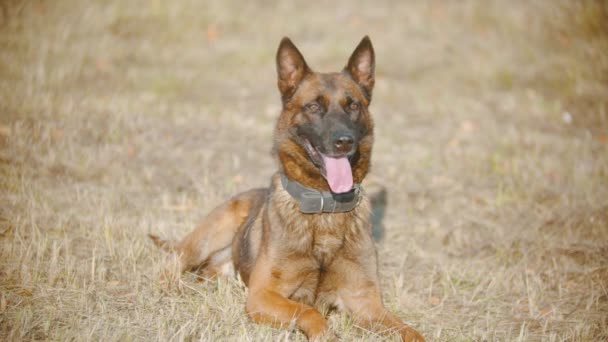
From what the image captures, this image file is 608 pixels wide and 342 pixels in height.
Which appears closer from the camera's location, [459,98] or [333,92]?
[333,92]

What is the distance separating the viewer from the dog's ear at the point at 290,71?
4.40m

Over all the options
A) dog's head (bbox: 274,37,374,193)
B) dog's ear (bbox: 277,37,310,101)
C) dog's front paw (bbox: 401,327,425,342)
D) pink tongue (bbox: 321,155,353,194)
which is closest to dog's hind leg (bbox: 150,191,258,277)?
dog's head (bbox: 274,37,374,193)

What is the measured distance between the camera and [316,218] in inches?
163

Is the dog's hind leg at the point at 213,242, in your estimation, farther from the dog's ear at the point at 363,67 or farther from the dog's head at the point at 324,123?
the dog's ear at the point at 363,67

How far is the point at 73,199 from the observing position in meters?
5.79

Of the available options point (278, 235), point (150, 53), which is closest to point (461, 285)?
point (278, 235)

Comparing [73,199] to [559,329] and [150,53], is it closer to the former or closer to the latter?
[559,329]

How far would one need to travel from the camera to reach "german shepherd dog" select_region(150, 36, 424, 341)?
3914mm

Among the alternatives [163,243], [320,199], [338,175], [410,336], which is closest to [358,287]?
[410,336]

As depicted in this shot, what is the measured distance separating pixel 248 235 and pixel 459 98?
22.8ft

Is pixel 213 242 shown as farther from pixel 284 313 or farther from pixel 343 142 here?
pixel 343 142

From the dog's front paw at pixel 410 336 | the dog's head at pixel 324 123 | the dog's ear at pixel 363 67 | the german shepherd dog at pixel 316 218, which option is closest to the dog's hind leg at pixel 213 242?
the german shepherd dog at pixel 316 218

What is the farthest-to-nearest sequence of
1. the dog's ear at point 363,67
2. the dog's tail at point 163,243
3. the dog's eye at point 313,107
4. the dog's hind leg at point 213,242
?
1. the dog's tail at point 163,243
2. the dog's hind leg at point 213,242
3. the dog's ear at point 363,67
4. the dog's eye at point 313,107

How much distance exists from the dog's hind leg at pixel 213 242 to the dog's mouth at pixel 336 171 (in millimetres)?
1059
